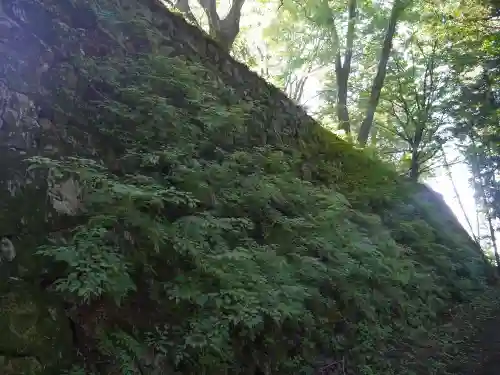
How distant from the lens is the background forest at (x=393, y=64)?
11.7m

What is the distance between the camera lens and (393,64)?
1831cm

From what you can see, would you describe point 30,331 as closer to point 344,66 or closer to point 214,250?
point 214,250

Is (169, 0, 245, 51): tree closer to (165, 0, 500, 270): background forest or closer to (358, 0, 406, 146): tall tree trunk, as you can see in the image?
(165, 0, 500, 270): background forest

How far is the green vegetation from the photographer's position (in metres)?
3.37

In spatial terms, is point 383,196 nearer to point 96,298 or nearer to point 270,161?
point 270,161

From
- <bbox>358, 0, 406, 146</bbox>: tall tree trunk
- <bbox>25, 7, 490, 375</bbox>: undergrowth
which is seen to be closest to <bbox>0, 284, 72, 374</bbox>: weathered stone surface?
<bbox>25, 7, 490, 375</bbox>: undergrowth

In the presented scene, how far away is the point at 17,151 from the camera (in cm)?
362

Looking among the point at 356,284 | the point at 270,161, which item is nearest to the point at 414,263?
the point at 356,284

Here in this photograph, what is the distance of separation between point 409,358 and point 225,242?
2849mm

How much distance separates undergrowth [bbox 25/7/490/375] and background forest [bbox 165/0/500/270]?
15.4ft

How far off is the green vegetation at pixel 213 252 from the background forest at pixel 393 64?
4.71 m

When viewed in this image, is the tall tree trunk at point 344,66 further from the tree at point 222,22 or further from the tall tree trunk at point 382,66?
the tree at point 222,22

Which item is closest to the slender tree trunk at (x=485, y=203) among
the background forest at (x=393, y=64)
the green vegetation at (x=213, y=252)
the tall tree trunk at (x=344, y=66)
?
the background forest at (x=393, y=64)

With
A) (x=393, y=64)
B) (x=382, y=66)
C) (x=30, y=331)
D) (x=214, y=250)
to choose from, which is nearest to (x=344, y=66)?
(x=382, y=66)
